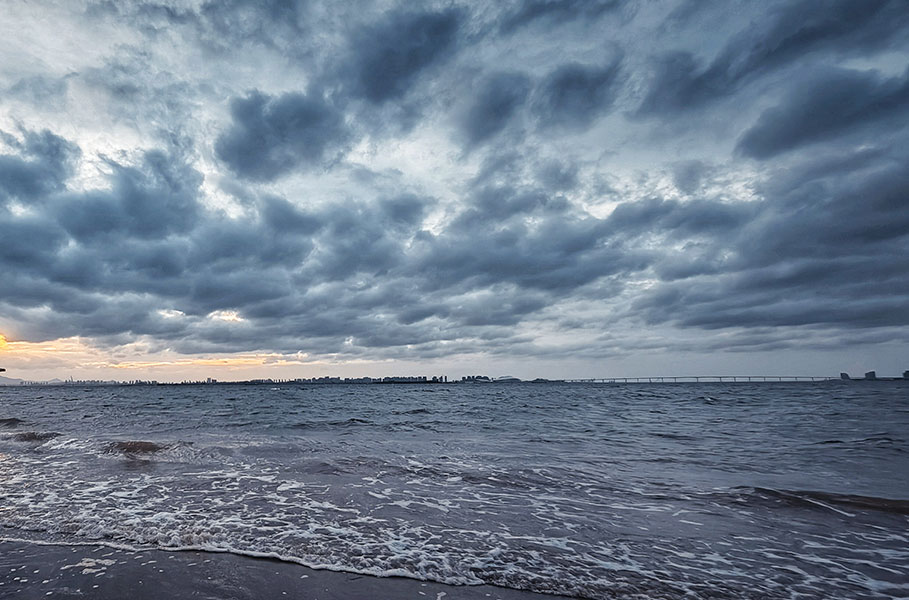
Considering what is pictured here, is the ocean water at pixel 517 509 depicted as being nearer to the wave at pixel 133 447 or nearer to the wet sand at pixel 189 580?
the wave at pixel 133 447

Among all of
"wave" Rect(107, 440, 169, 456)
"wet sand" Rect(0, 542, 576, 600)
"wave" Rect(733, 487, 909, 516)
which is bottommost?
"wave" Rect(107, 440, 169, 456)

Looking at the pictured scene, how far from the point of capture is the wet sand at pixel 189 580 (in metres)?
4.91

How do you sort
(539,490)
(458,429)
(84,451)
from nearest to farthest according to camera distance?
1. (539,490)
2. (84,451)
3. (458,429)

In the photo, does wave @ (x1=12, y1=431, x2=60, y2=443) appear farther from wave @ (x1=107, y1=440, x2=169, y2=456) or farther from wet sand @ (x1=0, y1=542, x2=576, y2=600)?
wet sand @ (x1=0, y1=542, x2=576, y2=600)

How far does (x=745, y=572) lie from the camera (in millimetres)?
5832

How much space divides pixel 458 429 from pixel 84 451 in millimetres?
15390

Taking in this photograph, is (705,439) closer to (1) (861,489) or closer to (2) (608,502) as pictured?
(1) (861,489)

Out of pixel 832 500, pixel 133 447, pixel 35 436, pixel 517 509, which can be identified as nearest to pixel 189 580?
pixel 517 509

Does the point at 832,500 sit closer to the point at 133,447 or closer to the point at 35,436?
the point at 133,447

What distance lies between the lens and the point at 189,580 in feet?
17.3

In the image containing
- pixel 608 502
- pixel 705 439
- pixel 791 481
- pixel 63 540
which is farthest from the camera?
pixel 705 439

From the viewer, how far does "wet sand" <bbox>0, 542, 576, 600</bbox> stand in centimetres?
491

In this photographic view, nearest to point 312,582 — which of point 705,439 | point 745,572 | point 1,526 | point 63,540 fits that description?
point 63,540

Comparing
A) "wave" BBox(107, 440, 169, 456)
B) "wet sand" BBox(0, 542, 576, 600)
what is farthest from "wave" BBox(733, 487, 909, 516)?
"wave" BBox(107, 440, 169, 456)
